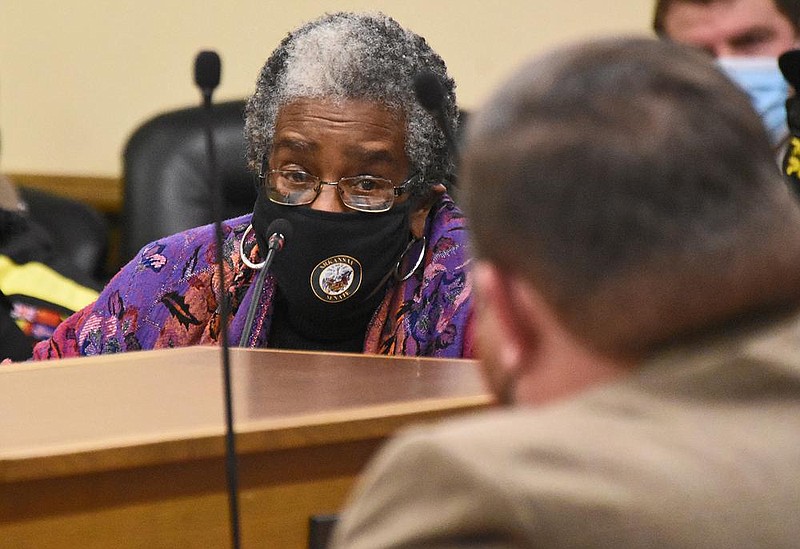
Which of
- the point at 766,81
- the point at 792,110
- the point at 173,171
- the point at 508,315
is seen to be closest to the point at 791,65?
the point at 792,110

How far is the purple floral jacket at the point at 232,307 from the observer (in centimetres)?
196

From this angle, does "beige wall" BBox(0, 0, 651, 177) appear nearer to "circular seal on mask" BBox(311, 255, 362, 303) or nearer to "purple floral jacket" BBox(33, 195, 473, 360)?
"purple floral jacket" BBox(33, 195, 473, 360)

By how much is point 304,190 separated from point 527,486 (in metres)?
1.37

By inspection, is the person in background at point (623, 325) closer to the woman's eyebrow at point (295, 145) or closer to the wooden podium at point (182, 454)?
the wooden podium at point (182, 454)

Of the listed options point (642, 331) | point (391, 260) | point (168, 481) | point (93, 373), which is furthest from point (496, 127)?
point (391, 260)

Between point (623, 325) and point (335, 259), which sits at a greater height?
point (623, 325)

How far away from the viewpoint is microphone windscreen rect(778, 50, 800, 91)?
183 cm

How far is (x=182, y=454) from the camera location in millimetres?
1144

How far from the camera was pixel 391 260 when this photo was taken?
1.97 metres

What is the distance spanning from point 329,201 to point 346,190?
0.03 meters

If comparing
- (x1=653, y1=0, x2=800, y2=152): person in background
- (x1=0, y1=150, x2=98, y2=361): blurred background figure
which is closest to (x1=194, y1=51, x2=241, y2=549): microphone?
(x1=653, y1=0, x2=800, y2=152): person in background

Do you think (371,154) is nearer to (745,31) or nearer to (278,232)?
(278,232)

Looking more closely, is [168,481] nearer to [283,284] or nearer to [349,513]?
[349,513]

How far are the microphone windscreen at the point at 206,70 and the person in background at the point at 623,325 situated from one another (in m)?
0.53
